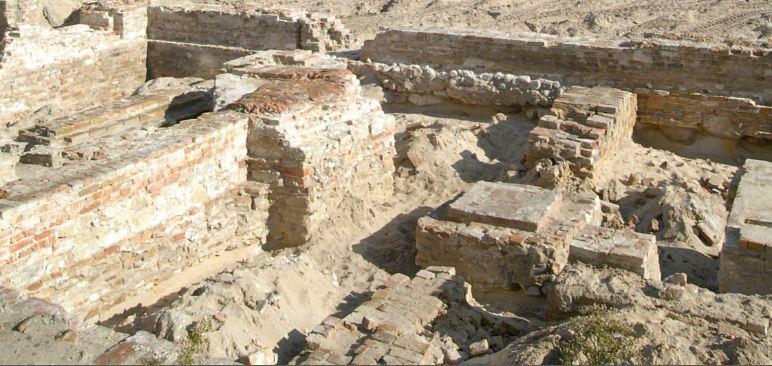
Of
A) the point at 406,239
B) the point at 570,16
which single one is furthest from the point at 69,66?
the point at 570,16

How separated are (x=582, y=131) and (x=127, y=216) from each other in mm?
4535

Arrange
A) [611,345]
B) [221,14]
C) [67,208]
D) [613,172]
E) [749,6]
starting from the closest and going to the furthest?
1. [611,345]
2. [67,208]
3. [613,172]
4. [221,14]
5. [749,6]

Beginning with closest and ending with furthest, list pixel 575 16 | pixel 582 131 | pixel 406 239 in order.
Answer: pixel 406 239 < pixel 582 131 < pixel 575 16

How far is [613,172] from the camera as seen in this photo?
8.94 metres

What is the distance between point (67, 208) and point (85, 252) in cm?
37

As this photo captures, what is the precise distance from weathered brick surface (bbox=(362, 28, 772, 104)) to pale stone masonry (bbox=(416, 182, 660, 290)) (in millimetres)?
2990

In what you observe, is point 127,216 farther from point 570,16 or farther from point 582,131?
point 570,16

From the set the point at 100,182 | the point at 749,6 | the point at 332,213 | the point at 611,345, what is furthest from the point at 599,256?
the point at 749,6

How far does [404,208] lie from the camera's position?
8398 mm

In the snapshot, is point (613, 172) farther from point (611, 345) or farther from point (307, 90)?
point (611, 345)

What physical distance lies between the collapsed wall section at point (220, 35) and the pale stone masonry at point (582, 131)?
13.4 feet

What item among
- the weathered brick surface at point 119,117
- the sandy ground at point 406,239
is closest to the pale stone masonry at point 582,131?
the sandy ground at point 406,239

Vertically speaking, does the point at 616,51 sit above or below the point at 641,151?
above

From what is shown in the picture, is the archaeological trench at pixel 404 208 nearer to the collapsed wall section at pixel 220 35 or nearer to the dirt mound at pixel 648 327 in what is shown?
the dirt mound at pixel 648 327
